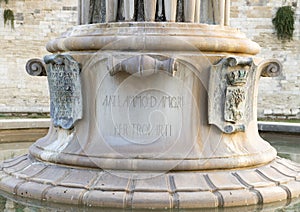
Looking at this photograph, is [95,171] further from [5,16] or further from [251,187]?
[5,16]

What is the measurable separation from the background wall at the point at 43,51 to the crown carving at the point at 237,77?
47.0 feet

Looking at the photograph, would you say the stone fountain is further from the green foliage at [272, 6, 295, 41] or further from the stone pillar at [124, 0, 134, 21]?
the green foliage at [272, 6, 295, 41]

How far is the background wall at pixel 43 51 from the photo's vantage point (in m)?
18.0

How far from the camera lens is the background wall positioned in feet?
59.1

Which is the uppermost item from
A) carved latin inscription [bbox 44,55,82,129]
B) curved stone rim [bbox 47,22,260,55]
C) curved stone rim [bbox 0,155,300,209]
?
curved stone rim [bbox 47,22,260,55]

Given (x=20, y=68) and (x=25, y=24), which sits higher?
(x=25, y=24)

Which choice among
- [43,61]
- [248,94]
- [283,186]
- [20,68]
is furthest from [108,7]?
[20,68]

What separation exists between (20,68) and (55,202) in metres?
15.4

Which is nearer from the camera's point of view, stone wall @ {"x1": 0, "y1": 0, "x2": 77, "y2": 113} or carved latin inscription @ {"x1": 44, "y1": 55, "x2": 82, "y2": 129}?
carved latin inscription @ {"x1": 44, "y1": 55, "x2": 82, "y2": 129}

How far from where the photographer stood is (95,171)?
3.54 metres

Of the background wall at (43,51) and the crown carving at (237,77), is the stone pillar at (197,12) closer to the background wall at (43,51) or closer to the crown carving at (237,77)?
the crown carving at (237,77)

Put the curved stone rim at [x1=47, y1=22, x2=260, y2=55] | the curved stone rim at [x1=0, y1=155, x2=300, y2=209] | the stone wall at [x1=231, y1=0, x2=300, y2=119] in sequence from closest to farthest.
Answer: the curved stone rim at [x1=0, y1=155, x2=300, y2=209] → the curved stone rim at [x1=47, y1=22, x2=260, y2=55] → the stone wall at [x1=231, y1=0, x2=300, y2=119]

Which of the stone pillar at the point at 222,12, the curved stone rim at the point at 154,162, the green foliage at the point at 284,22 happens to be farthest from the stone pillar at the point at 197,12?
the green foliage at the point at 284,22

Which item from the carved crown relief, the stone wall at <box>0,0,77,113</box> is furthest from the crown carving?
the stone wall at <box>0,0,77,113</box>
